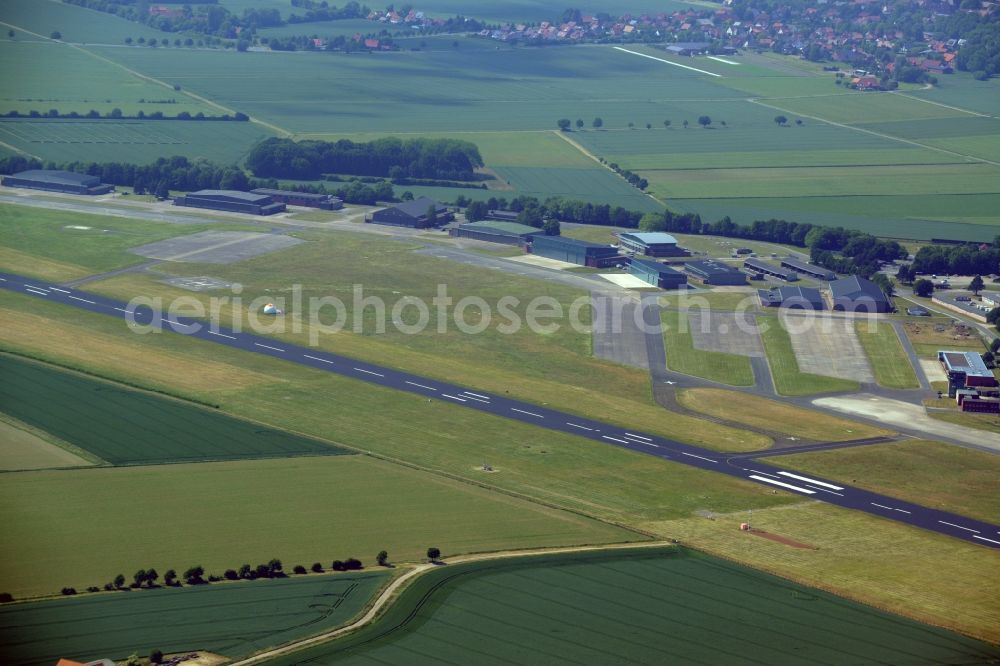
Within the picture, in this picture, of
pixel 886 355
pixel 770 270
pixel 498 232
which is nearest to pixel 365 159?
pixel 498 232

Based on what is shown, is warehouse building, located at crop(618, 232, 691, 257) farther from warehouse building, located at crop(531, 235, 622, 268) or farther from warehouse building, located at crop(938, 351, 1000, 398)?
→ warehouse building, located at crop(938, 351, 1000, 398)

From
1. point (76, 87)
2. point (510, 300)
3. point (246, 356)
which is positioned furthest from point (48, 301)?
point (76, 87)

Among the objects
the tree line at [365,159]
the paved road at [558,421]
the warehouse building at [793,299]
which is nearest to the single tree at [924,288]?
the warehouse building at [793,299]

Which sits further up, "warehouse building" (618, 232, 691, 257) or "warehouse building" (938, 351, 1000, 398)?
"warehouse building" (618, 232, 691, 257)

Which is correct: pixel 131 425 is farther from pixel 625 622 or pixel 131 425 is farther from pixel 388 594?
pixel 625 622

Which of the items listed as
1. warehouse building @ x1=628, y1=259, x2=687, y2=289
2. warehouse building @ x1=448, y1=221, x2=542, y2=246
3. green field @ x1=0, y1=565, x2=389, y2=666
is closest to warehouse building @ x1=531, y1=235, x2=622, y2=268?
warehouse building @ x1=448, y1=221, x2=542, y2=246

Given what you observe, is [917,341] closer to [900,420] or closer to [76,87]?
[900,420]

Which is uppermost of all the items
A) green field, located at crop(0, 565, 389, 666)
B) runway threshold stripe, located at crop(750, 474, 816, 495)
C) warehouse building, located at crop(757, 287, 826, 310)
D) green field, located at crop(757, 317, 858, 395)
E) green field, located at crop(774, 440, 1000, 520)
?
warehouse building, located at crop(757, 287, 826, 310)
